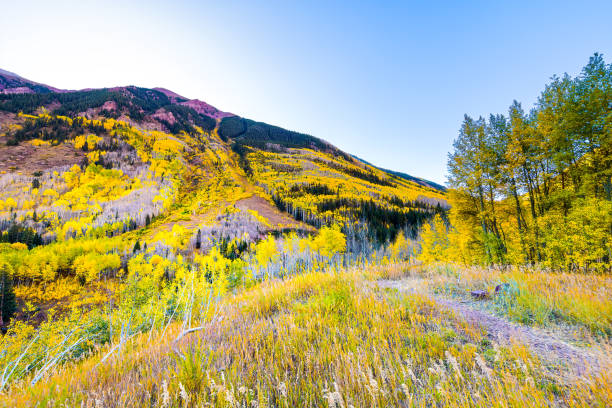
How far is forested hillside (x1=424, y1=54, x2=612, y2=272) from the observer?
1159 centimetres

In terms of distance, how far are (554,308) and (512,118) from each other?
1953 cm

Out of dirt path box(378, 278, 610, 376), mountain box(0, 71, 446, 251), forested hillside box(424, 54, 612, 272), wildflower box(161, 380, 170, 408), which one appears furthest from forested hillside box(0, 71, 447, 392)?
forested hillside box(424, 54, 612, 272)

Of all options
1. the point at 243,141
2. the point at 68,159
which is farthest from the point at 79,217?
the point at 243,141

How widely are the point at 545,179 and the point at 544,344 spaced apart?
19248 millimetres

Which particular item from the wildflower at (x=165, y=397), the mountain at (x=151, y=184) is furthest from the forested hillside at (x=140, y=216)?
the wildflower at (x=165, y=397)

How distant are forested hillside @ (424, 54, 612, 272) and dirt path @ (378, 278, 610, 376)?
904 centimetres

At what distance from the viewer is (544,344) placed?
8.10ft

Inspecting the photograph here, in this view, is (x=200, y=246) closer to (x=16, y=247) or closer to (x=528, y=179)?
(x=16, y=247)

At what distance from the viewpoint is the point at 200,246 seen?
68875 mm

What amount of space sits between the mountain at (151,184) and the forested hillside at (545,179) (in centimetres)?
5928

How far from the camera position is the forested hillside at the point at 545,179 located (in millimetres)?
11586

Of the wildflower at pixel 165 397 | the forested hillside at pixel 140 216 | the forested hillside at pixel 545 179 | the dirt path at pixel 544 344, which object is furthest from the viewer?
the forested hillside at pixel 140 216

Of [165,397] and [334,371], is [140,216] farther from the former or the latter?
[334,371]

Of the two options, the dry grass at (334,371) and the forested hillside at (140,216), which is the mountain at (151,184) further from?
the dry grass at (334,371)
